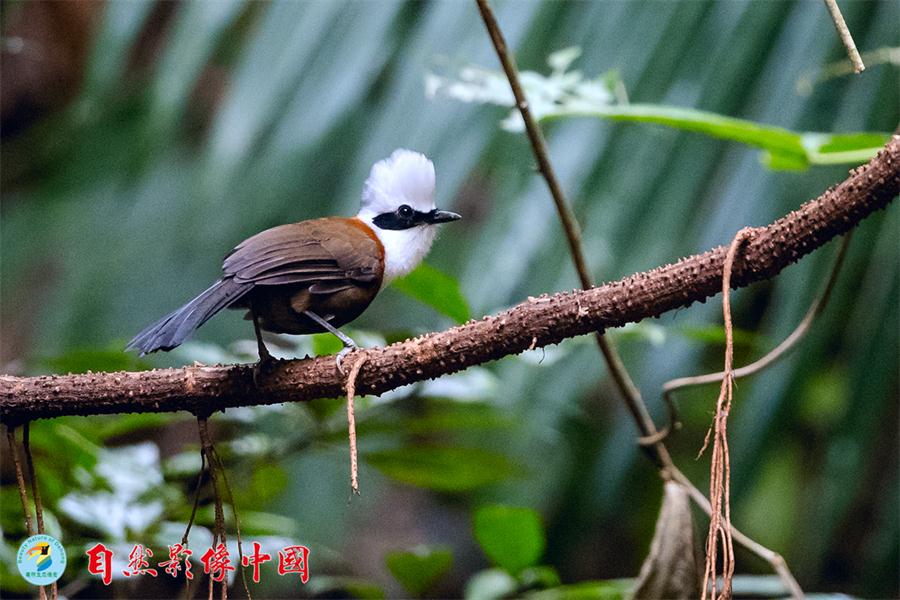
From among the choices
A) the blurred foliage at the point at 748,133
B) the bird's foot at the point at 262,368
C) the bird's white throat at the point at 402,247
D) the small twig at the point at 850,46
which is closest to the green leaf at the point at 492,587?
the bird's white throat at the point at 402,247

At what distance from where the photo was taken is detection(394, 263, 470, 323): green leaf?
4.07 feet

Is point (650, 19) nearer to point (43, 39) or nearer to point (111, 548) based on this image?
point (111, 548)

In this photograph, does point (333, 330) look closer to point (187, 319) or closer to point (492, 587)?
point (187, 319)

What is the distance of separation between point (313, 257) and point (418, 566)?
592 millimetres

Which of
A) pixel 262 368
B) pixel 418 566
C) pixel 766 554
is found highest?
pixel 262 368

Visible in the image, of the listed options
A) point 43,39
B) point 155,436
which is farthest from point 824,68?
point 43,39

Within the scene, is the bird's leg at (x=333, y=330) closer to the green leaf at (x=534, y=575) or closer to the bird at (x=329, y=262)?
the bird at (x=329, y=262)

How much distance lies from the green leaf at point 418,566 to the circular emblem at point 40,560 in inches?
24.2

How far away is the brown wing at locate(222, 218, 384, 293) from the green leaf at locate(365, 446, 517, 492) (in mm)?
444

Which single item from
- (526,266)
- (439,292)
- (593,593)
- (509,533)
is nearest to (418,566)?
(509,533)

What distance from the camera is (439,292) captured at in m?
1.25

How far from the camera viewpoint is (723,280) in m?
0.85

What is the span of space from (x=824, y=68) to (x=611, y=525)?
7.72 ft

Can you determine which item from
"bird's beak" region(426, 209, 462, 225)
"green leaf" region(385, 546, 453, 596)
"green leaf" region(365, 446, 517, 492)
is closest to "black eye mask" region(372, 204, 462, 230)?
"bird's beak" region(426, 209, 462, 225)
